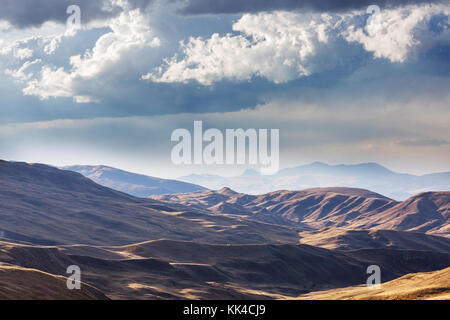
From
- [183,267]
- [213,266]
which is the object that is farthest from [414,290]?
[213,266]

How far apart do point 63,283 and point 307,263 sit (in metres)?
93.0

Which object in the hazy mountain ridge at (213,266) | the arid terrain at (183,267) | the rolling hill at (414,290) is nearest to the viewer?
the rolling hill at (414,290)

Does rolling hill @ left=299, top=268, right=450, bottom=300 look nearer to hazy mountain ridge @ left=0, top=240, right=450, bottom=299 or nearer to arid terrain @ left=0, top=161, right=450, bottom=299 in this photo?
arid terrain @ left=0, top=161, right=450, bottom=299

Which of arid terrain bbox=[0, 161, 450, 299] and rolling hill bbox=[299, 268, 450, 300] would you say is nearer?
rolling hill bbox=[299, 268, 450, 300]

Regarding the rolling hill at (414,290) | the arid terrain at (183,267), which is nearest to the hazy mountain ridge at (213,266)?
the arid terrain at (183,267)

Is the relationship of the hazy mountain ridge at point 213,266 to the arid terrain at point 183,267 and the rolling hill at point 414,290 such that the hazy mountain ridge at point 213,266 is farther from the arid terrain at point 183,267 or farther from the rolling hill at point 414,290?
the rolling hill at point 414,290

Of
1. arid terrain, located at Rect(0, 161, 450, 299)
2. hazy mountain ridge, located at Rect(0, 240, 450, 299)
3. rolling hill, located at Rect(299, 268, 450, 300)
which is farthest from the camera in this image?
hazy mountain ridge, located at Rect(0, 240, 450, 299)

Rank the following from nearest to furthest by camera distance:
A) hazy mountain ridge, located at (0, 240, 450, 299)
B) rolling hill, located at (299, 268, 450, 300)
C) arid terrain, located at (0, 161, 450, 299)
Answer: rolling hill, located at (299, 268, 450, 300)
arid terrain, located at (0, 161, 450, 299)
hazy mountain ridge, located at (0, 240, 450, 299)

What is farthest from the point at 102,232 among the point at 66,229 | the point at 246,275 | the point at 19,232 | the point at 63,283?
the point at 63,283

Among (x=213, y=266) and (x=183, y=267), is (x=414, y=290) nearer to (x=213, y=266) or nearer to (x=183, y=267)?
(x=183, y=267)

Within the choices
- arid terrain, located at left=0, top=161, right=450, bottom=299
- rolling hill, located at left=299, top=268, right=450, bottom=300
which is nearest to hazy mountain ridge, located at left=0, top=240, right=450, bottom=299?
arid terrain, located at left=0, top=161, right=450, bottom=299
